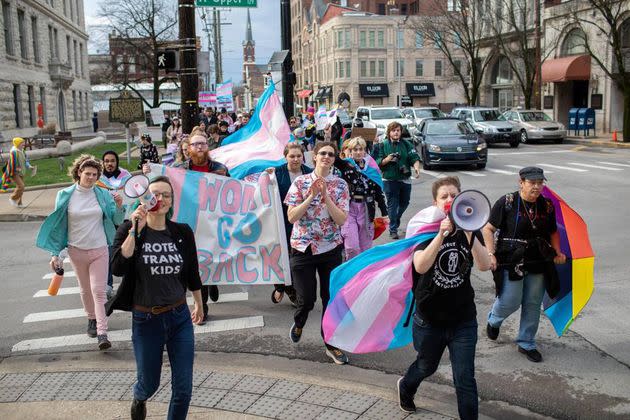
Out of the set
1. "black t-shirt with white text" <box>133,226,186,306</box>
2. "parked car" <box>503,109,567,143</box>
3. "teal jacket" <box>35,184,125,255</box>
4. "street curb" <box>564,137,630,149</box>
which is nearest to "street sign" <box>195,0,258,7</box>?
"teal jacket" <box>35,184,125,255</box>

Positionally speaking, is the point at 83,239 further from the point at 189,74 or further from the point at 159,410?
the point at 189,74

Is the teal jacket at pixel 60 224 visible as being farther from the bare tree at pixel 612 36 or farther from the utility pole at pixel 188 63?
the bare tree at pixel 612 36

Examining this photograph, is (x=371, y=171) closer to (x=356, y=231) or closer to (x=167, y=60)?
(x=356, y=231)

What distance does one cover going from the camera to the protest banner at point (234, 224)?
7.04m

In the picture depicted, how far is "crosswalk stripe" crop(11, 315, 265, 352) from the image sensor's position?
6.32 meters

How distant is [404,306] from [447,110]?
7316 cm

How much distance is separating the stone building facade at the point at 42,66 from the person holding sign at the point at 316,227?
102 ft

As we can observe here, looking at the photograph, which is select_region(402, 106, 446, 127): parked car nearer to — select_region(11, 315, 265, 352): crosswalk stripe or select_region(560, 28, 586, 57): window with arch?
select_region(560, 28, 586, 57): window with arch

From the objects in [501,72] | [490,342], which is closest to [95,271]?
[490,342]

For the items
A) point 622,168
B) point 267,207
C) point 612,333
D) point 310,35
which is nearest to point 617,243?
point 612,333

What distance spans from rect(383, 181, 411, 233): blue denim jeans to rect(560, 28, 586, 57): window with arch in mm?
30867

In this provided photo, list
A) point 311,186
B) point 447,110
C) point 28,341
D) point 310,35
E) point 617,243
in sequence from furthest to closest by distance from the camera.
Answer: point 310,35 → point 447,110 → point 617,243 → point 28,341 → point 311,186

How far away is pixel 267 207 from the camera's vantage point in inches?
282

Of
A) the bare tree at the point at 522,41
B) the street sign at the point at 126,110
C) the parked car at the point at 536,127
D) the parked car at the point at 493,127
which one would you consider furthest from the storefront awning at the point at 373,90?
the street sign at the point at 126,110
